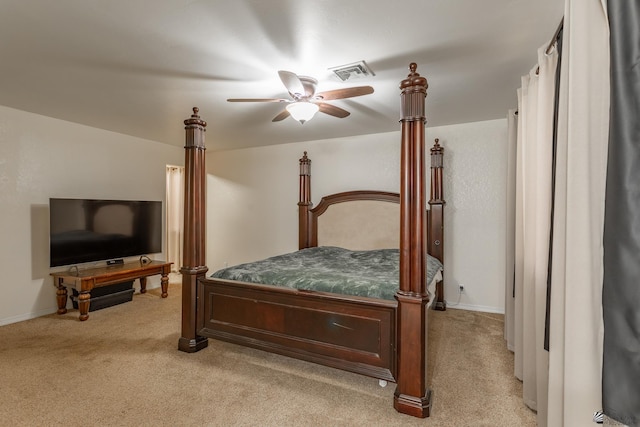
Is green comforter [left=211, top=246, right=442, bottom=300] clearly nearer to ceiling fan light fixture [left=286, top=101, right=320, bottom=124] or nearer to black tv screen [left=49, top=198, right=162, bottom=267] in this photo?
ceiling fan light fixture [left=286, top=101, right=320, bottom=124]

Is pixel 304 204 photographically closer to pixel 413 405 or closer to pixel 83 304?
pixel 83 304

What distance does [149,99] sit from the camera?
335 cm

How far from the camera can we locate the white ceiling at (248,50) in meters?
1.90

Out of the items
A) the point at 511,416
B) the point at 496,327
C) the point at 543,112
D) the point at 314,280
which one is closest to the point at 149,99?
the point at 314,280

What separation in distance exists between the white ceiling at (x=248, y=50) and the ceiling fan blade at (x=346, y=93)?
0.23 m

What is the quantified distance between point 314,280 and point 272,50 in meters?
1.77

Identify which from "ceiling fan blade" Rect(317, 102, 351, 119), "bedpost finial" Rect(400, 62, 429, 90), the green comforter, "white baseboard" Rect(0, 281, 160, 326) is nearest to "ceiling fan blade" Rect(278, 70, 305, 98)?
"ceiling fan blade" Rect(317, 102, 351, 119)

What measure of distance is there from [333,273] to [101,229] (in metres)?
3.41

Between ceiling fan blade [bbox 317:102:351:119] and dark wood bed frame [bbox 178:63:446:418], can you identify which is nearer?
dark wood bed frame [bbox 178:63:446:418]

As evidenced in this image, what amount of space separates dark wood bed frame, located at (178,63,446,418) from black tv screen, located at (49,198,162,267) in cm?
213

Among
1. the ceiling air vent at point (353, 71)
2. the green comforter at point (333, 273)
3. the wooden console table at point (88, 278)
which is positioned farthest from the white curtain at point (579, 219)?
the wooden console table at point (88, 278)

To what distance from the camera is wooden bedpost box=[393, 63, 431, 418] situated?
2070 millimetres

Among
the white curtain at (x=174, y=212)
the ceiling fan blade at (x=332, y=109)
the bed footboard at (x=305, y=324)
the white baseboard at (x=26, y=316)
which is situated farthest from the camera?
the white curtain at (x=174, y=212)

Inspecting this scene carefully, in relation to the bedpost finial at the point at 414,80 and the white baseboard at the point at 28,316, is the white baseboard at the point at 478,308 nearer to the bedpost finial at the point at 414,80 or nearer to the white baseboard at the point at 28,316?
the bedpost finial at the point at 414,80
